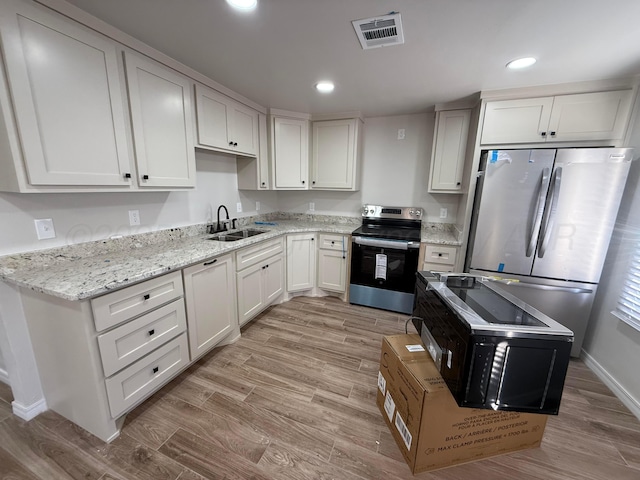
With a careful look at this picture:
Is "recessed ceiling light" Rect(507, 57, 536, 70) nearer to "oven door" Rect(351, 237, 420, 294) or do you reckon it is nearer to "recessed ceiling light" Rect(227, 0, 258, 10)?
"oven door" Rect(351, 237, 420, 294)

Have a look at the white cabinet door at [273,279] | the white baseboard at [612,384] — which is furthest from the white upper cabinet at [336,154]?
the white baseboard at [612,384]

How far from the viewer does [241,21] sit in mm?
1371

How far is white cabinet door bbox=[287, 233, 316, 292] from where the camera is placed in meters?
3.05

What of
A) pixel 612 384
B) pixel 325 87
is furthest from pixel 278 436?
pixel 325 87

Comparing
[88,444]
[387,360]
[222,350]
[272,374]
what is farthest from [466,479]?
[88,444]

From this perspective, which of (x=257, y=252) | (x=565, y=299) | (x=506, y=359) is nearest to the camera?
(x=506, y=359)

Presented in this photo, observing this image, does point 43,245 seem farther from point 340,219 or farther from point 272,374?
point 340,219

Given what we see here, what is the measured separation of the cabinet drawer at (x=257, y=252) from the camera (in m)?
2.26

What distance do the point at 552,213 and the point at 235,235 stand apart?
289cm

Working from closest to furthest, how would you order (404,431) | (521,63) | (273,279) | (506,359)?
(506,359), (404,431), (521,63), (273,279)

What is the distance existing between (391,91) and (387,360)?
230cm

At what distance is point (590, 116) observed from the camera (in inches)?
79.7

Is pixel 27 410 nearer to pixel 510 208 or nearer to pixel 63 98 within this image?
pixel 63 98

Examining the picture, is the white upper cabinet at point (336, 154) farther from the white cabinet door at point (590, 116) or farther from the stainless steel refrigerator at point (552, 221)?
the white cabinet door at point (590, 116)
